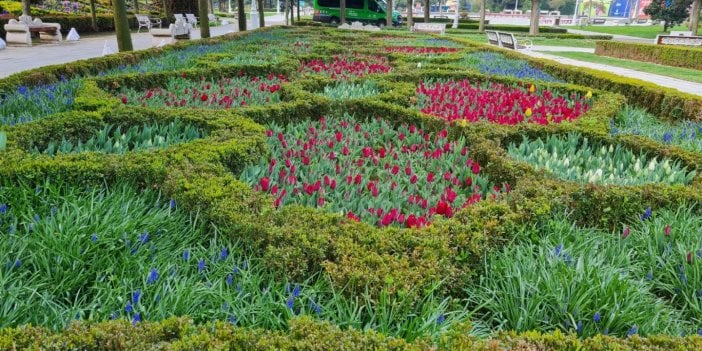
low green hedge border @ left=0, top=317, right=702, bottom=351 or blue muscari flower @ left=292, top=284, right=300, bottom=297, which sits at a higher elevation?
low green hedge border @ left=0, top=317, right=702, bottom=351

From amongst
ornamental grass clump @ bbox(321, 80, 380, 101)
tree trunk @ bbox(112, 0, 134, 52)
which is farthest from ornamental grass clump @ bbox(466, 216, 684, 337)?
tree trunk @ bbox(112, 0, 134, 52)

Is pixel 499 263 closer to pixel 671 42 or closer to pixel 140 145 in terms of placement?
pixel 140 145

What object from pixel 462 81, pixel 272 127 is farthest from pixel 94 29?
pixel 272 127

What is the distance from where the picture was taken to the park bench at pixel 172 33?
16383 mm

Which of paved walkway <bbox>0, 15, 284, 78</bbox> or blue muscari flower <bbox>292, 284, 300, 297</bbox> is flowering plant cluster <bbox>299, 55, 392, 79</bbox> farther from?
blue muscari flower <bbox>292, 284, 300, 297</bbox>

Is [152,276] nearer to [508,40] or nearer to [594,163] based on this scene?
[594,163]

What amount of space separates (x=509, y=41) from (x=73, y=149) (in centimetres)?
1723

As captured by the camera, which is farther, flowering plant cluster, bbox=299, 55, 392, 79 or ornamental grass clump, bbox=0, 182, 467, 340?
flowering plant cluster, bbox=299, 55, 392, 79

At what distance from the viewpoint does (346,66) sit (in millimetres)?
10055

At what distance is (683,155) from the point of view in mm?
4449

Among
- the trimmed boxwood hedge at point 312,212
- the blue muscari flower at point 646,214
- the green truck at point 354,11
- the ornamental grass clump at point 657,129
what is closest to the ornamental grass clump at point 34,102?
the trimmed boxwood hedge at point 312,212

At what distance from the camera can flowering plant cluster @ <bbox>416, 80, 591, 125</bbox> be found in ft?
19.5

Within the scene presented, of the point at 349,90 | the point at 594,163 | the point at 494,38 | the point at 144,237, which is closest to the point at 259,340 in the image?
the point at 144,237

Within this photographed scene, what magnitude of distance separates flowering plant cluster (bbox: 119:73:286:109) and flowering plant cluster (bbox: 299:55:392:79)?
1.34 metres
